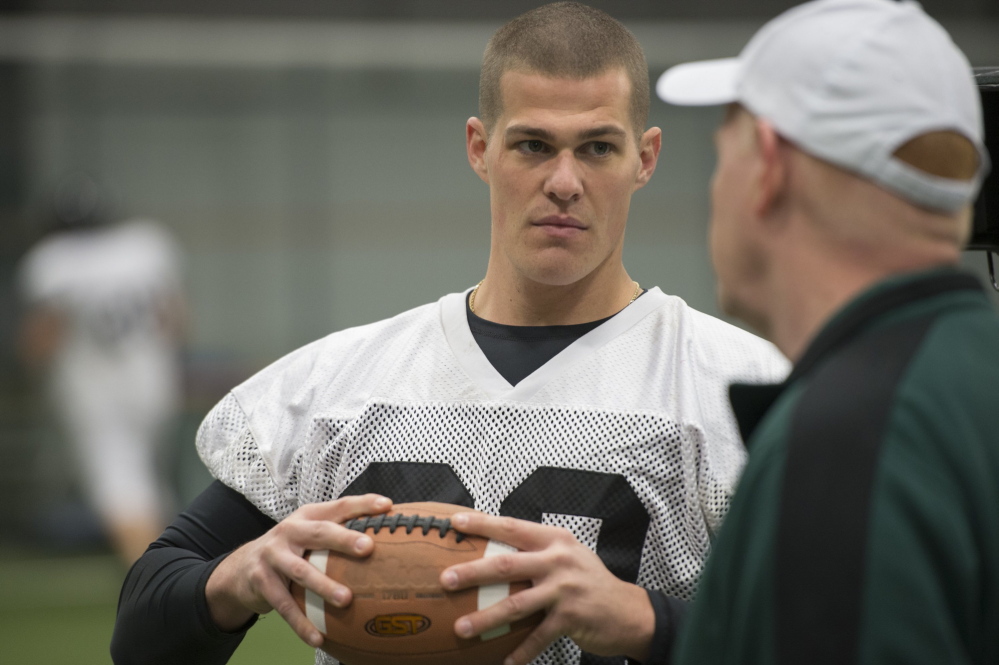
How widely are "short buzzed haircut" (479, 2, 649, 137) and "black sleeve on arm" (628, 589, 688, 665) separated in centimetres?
91

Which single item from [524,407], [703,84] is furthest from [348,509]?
[703,84]

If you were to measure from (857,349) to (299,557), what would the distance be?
1.01 m

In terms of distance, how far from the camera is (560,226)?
1980 mm

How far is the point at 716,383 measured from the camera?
1.91 metres

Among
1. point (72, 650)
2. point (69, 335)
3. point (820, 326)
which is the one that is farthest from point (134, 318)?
point (820, 326)

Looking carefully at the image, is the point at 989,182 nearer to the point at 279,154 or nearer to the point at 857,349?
the point at 857,349

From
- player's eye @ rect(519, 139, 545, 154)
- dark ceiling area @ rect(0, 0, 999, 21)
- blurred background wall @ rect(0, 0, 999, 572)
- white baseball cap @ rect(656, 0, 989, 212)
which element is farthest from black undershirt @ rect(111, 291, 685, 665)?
dark ceiling area @ rect(0, 0, 999, 21)

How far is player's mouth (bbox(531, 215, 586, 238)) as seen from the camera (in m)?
1.97

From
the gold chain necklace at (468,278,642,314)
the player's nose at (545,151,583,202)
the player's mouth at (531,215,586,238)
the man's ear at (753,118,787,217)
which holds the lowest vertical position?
the gold chain necklace at (468,278,642,314)

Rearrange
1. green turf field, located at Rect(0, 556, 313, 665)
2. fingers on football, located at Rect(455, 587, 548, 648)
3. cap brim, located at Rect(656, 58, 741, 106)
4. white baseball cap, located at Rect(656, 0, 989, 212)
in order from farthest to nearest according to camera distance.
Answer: green turf field, located at Rect(0, 556, 313, 665), fingers on football, located at Rect(455, 587, 548, 648), cap brim, located at Rect(656, 58, 741, 106), white baseball cap, located at Rect(656, 0, 989, 212)

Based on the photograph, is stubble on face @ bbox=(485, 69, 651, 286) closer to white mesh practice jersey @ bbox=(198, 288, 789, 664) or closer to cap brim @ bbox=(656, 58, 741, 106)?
white mesh practice jersey @ bbox=(198, 288, 789, 664)

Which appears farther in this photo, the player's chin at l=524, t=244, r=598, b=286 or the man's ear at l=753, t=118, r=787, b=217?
the player's chin at l=524, t=244, r=598, b=286

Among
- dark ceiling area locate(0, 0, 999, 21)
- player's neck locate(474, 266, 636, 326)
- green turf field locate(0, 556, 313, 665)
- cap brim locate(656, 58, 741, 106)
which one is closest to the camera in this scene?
cap brim locate(656, 58, 741, 106)

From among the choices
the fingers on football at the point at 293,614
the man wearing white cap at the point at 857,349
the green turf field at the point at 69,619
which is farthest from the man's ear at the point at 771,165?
the green turf field at the point at 69,619
